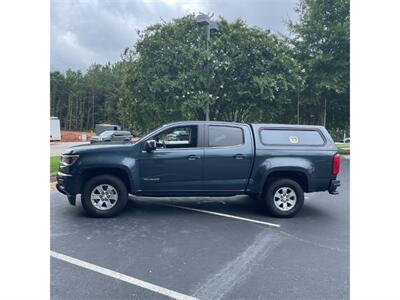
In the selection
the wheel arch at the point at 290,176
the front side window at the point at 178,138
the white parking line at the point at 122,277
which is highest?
the front side window at the point at 178,138

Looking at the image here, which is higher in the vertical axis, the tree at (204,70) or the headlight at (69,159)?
the tree at (204,70)

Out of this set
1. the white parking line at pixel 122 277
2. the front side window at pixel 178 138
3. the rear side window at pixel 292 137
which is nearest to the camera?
the white parking line at pixel 122 277

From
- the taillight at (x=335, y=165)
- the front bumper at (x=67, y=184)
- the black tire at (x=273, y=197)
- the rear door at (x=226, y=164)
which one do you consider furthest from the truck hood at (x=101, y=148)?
the taillight at (x=335, y=165)

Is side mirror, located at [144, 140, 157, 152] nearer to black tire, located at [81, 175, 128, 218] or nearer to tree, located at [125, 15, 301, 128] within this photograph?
black tire, located at [81, 175, 128, 218]

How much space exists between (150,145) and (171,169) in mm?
606

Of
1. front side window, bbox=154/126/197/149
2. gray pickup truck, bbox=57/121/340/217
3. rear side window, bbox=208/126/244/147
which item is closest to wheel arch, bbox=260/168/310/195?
gray pickup truck, bbox=57/121/340/217

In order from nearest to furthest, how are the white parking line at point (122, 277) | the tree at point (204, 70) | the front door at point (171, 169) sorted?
the white parking line at point (122, 277)
the front door at point (171, 169)
the tree at point (204, 70)

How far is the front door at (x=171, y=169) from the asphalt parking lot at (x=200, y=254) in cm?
57

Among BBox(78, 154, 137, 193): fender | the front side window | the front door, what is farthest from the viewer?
the front side window

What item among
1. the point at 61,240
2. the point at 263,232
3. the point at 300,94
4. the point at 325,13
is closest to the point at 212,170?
the point at 263,232

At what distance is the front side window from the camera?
19.4 ft

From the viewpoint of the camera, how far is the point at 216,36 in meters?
16.3

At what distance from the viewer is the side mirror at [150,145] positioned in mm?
5562

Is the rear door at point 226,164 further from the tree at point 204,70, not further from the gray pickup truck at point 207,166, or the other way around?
the tree at point 204,70
